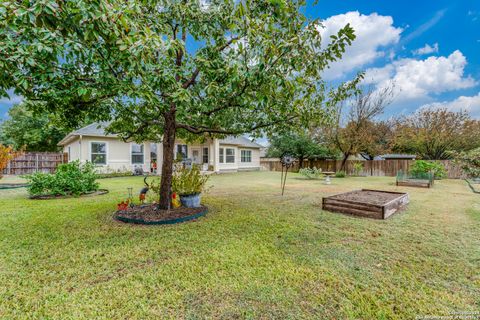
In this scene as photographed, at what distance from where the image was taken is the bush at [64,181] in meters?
6.89

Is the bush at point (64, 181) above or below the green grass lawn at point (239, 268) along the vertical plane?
above

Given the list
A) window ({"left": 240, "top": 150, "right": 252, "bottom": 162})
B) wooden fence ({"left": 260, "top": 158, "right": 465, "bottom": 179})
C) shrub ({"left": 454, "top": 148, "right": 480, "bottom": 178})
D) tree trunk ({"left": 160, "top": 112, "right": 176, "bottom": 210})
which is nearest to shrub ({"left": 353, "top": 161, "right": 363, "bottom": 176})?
wooden fence ({"left": 260, "top": 158, "right": 465, "bottom": 179})

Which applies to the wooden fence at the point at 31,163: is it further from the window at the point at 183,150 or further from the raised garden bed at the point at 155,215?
the raised garden bed at the point at 155,215

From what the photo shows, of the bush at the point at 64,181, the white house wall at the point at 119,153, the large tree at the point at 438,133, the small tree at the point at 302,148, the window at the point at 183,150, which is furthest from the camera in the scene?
the small tree at the point at 302,148

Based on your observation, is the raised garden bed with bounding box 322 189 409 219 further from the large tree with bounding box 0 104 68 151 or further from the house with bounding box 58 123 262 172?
the large tree with bounding box 0 104 68 151

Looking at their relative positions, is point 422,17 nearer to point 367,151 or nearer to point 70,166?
point 367,151

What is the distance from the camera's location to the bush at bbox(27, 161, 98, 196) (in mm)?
6895

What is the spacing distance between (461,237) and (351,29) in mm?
3994

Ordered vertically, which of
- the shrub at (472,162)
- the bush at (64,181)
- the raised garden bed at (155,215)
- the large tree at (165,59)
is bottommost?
the raised garden bed at (155,215)

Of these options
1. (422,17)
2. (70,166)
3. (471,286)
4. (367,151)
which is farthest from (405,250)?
(367,151)

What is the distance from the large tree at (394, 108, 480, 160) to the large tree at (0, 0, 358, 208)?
1963 cm

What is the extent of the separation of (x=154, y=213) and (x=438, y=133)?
2340 centimetres

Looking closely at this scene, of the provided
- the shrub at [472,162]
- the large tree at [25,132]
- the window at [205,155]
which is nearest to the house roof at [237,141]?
the window at [205,155]

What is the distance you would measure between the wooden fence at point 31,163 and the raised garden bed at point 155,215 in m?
13.8
